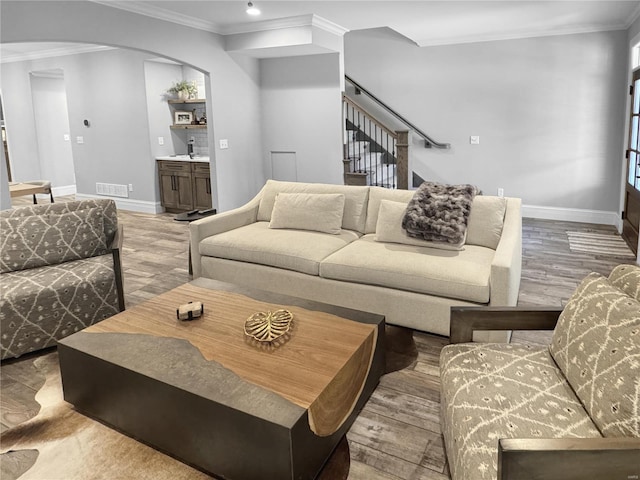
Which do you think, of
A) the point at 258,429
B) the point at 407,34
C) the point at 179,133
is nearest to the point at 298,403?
the point at 258,429

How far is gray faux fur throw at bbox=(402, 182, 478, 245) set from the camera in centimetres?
333

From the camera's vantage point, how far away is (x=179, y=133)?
7.95 m

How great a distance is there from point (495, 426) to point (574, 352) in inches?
17.3

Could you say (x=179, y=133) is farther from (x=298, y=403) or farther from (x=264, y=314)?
(x=298, y=403)

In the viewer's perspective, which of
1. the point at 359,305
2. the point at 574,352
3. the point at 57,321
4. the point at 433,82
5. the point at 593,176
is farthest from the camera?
the point at 433,82

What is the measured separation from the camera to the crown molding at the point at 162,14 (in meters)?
4.70

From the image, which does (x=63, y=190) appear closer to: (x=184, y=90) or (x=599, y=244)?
(x=184, y=90)

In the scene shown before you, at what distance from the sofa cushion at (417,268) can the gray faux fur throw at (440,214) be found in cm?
11

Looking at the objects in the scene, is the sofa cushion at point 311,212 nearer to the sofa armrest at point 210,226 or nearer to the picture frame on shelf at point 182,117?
the sofa armrest at point 210,226

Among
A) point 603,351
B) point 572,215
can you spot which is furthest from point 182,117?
point 603,351

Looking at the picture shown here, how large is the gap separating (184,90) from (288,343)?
20.9ft

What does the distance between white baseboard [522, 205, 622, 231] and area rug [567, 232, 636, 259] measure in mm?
662

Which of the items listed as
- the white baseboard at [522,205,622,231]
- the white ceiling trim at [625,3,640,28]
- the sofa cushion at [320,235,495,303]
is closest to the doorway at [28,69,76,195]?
the sofa cushion at [320,235,495,303]

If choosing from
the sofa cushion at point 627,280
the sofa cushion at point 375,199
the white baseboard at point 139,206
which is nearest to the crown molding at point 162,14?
the white baseboard at point 139,206
